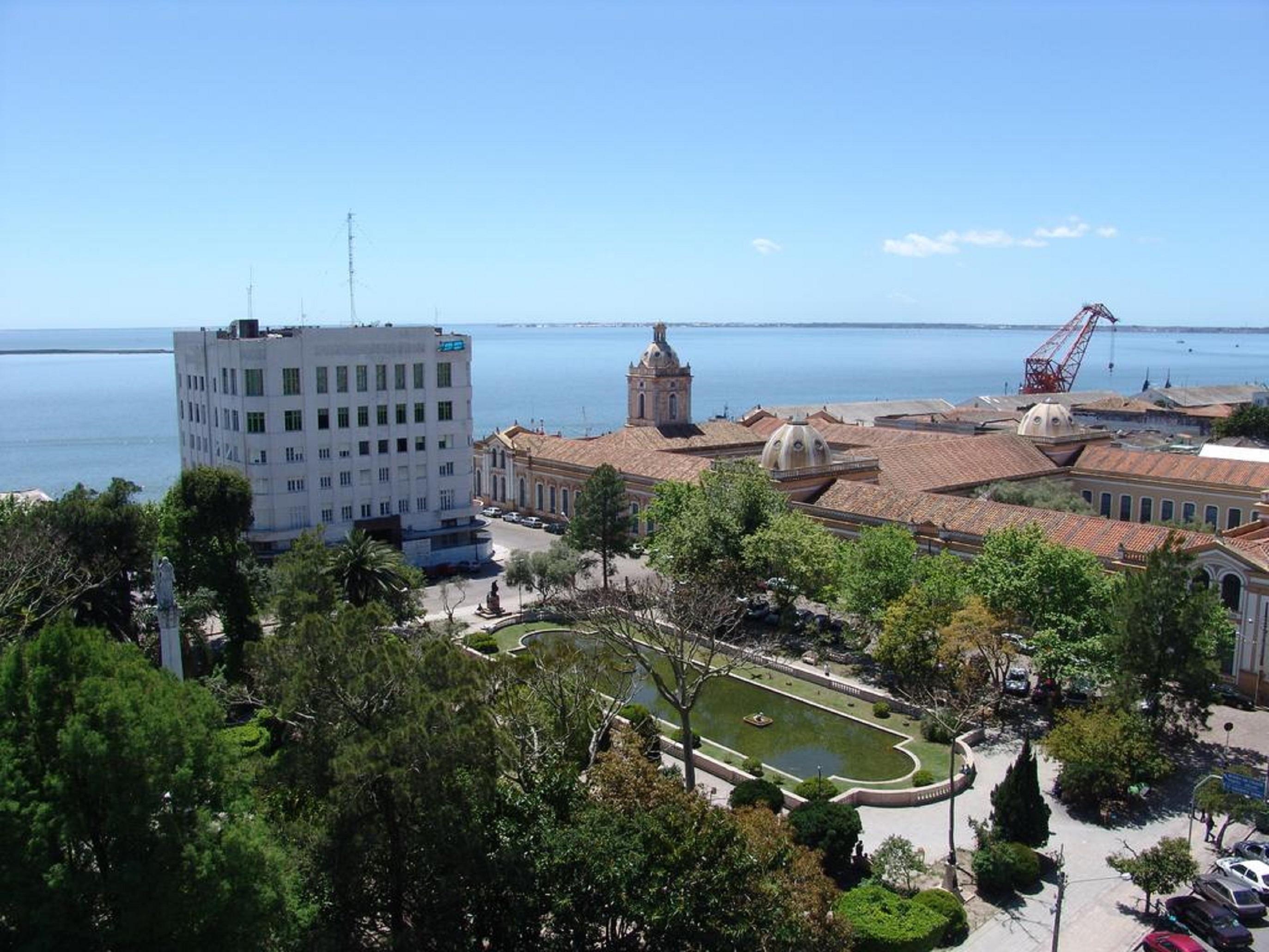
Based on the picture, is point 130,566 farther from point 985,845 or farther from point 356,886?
point 985,845

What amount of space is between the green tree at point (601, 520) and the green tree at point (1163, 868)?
3139cm

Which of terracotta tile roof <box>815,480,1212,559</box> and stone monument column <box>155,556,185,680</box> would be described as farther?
terracotta tile roof <box>815,480,1212,559</box>

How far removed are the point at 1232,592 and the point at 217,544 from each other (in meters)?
38.0

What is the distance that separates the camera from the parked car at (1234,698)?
124 ft

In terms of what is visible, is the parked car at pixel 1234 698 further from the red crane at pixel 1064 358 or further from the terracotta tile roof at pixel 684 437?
the red crane at pixel 1064 358

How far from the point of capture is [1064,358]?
162 metres

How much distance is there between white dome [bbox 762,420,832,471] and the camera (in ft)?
198

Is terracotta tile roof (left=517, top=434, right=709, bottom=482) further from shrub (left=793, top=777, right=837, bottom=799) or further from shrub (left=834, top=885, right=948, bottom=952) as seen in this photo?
shrub (left=834, top=885, right=948, bottom=952)

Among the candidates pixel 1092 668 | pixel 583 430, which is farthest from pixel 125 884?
pixel 583 430

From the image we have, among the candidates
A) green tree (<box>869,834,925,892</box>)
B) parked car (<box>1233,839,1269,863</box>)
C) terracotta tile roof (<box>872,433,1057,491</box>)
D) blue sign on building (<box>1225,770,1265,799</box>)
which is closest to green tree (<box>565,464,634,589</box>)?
terracotta tile roof (<box>872,433,1057,491</box>)

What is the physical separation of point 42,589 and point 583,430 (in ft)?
405

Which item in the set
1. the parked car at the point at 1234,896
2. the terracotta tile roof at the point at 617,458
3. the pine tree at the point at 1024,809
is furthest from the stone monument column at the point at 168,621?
the terracotta tile roof at the point at 617,458

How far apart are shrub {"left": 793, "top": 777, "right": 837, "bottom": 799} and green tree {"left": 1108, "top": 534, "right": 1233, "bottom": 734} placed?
932 centimetres

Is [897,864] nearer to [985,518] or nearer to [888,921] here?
[888,921]
